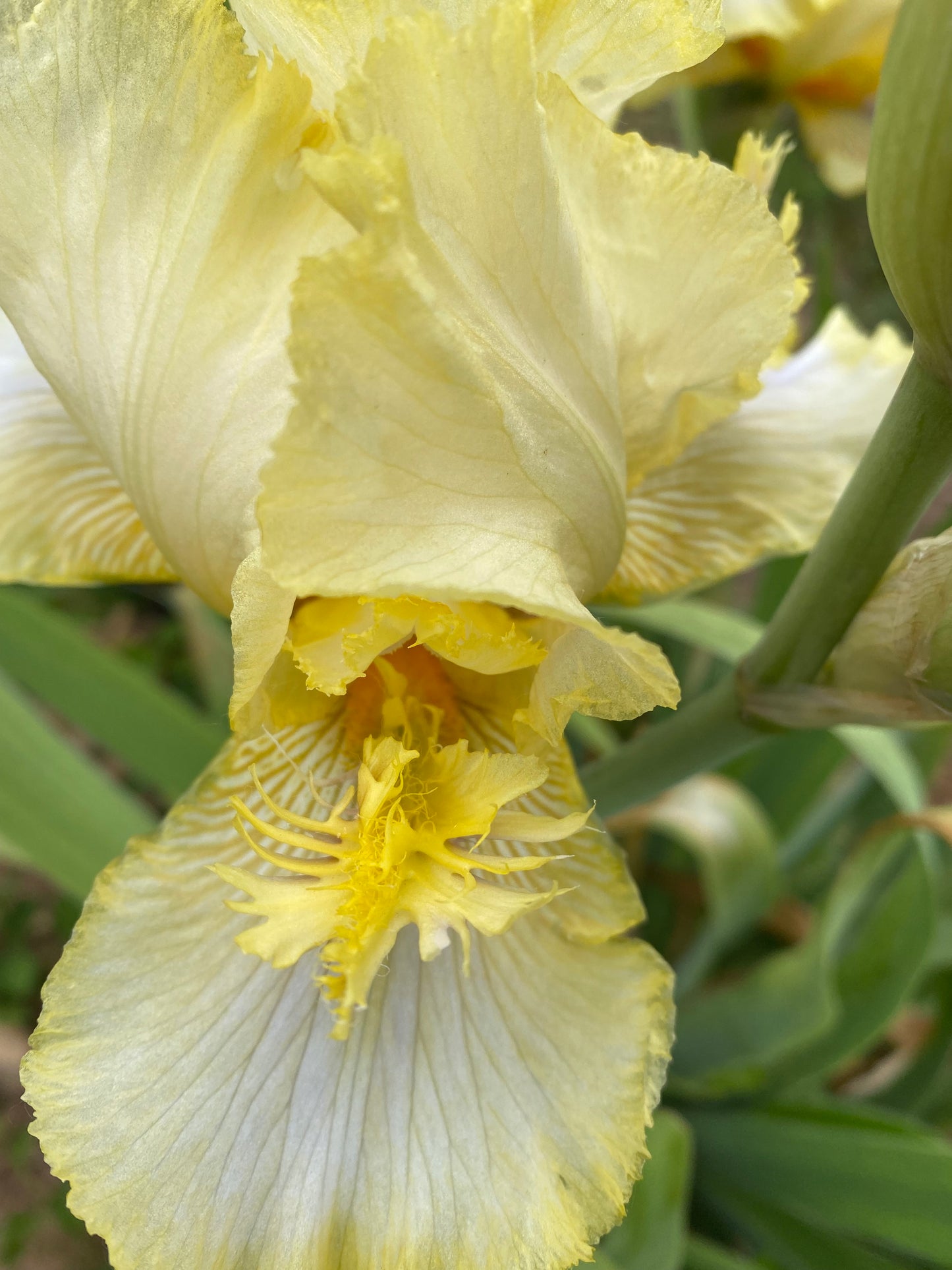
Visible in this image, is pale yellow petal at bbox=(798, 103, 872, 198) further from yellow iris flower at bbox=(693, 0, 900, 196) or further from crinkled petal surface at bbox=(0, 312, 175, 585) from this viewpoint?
crinkled petal surface at bbox=(0, 312, 175, 585)

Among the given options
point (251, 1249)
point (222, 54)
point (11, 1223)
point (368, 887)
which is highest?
point (222, 54)

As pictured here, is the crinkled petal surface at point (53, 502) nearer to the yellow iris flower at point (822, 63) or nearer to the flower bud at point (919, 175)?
the flower bud at point (919, 175)

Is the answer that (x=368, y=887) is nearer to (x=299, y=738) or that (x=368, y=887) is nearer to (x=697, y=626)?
(x=299, y=738)

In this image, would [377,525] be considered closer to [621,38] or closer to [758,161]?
[621,38]

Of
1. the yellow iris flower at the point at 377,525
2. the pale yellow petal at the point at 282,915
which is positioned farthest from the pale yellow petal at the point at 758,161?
the pale yellow petal at the point at 282,915

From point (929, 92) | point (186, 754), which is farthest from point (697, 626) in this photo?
point (929, 92)

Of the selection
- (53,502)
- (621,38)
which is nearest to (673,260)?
(621,38)

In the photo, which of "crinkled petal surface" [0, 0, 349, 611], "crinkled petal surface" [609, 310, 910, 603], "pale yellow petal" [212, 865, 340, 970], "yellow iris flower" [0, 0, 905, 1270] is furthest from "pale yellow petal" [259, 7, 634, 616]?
"crinkled petal surface" [609, 310, 910, 603]
